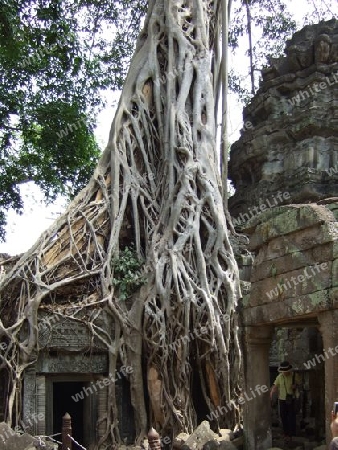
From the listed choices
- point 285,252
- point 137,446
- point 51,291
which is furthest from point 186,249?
point 285,252

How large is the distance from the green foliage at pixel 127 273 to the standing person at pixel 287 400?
272cm

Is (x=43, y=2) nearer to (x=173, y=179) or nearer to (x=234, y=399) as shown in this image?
(x=173, y=179)

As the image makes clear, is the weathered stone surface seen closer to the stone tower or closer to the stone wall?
the stone wall

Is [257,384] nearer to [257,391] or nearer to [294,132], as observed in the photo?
[257,391]

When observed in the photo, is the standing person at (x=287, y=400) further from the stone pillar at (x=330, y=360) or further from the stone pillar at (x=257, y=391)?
the stone pillar at (x=330, y=360)

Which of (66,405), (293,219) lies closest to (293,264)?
(293,219)

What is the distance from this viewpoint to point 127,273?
376 inches

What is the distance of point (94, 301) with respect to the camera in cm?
931

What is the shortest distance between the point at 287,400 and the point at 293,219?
2288 millimetres

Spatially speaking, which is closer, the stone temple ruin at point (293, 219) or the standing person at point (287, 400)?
the stone temple ruin at point (293, 219)

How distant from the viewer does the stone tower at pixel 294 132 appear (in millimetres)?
11836

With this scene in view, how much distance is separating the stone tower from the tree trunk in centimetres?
193

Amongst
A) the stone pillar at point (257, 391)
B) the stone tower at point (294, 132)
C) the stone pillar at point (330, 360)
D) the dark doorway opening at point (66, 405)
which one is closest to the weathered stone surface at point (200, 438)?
the stone pillar at point (257, 391)

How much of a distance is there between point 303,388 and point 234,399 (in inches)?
42.6
